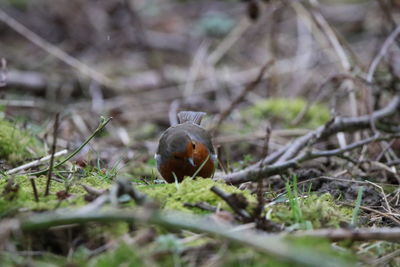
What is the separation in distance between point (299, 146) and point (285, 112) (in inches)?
108

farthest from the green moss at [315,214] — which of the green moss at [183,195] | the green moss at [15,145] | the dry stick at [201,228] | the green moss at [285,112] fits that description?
the green moss at [285,112]

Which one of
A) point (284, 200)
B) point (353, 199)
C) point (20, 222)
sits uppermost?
point (20, 222)

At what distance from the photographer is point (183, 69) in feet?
35.0

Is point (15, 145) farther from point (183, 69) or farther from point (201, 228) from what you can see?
point (183, 69)

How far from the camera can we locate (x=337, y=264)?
6.73 feet

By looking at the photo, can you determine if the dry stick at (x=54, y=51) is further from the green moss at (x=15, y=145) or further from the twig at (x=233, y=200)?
the twig at (x=233, y=200)

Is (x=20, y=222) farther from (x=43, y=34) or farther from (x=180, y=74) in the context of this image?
(x=43, y=34)

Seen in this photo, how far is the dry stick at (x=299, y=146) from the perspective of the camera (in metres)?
3.97

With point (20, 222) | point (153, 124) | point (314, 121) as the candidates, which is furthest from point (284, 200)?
point (153, 124)

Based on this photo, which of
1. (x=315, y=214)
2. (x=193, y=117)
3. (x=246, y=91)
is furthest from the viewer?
(x=246, y=91)

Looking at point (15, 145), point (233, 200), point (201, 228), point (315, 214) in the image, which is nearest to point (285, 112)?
point (15, 145)

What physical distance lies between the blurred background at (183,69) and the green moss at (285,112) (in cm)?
2

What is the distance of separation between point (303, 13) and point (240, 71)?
289 centimetres

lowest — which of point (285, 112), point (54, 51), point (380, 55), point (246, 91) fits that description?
point (285, 112)
